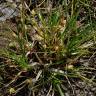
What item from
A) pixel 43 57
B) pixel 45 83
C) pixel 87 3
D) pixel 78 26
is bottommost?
pixel 45 83

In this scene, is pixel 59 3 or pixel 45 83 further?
pixel 59 3

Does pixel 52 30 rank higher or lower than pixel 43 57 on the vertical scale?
higher

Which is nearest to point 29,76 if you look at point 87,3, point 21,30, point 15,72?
point 15,72

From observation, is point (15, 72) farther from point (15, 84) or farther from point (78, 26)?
point (78, 26)

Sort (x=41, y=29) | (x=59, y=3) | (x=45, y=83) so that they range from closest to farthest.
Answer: (x=45, y=83), (x=41, y=29), (x=59, y=3)

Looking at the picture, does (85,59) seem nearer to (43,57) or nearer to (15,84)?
(43,57)

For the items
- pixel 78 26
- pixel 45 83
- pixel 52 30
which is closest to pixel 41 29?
pixel 52 30

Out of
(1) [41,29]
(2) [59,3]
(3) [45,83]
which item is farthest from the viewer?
(2) [59,3]
